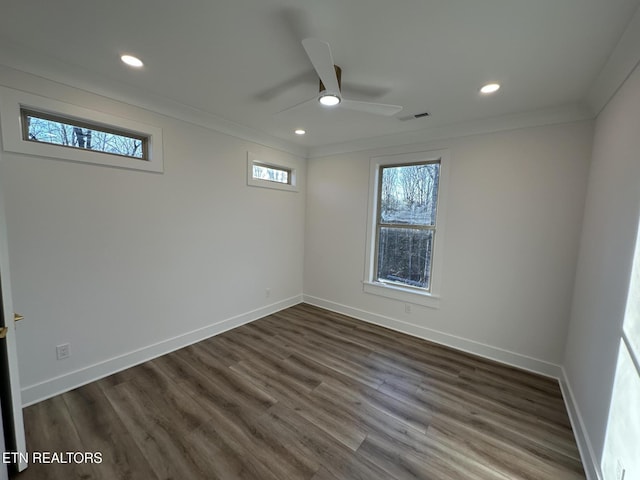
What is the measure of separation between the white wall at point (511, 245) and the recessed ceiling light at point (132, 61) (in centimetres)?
267

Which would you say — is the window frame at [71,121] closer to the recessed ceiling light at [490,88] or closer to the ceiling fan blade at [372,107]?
the ceiling fan blade at [372,107]

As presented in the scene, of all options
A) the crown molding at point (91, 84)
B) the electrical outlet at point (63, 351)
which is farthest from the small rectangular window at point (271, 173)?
the electrical outlet at point (63, 351)

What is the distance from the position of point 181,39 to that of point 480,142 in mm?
2851

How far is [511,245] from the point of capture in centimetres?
264

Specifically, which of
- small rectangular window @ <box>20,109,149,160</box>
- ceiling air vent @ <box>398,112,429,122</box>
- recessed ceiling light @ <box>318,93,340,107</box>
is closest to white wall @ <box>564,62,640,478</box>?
ceiling air vent @ <box>398,112,429,122</box>

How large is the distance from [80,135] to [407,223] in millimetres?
3452

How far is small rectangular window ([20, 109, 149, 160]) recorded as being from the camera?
194cm

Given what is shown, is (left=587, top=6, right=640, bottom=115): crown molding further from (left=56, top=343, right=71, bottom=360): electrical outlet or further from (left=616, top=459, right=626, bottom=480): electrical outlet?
(left=56, top=343, right=71, bottom=360): electrical outlet

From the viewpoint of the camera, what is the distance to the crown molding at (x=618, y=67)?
1394mm

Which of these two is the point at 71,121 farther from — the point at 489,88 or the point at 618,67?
the point at 618,67

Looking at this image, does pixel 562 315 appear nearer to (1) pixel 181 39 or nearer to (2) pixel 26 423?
(1) pixel 181 39

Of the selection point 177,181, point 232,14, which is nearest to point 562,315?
point 232,14

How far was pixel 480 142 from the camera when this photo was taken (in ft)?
9.11

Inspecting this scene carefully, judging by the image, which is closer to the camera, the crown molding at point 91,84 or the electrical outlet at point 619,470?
the electrical outlet at point 619,470
